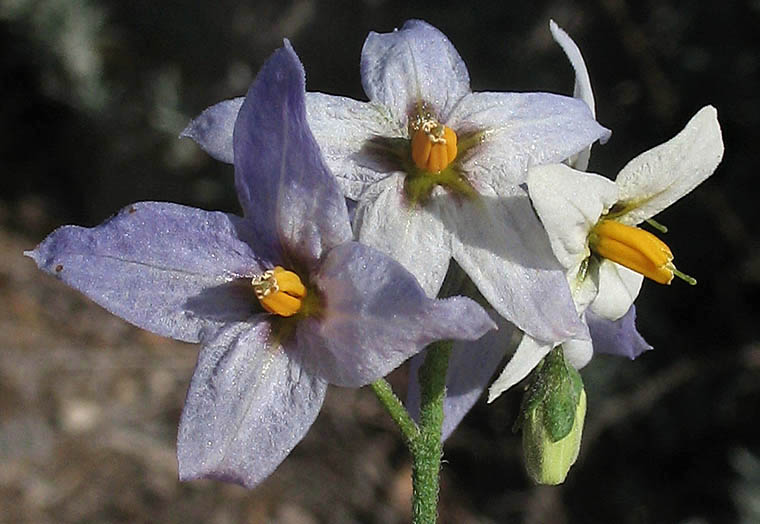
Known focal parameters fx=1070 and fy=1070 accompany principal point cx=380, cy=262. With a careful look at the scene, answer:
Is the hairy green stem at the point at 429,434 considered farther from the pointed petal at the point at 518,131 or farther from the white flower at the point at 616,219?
the pointed petal at the point at 518,131

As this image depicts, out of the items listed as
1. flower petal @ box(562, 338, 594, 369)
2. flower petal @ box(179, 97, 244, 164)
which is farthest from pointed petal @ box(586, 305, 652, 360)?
flower petal @ box(179, 97, 244, 164)

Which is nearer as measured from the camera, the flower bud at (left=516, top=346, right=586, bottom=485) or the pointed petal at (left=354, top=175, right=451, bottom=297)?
the pointed petal at (left=354, top=175, right=451, bottom=297)

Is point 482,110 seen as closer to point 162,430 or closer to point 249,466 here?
point 249,466

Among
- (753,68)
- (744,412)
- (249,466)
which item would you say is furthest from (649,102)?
(249,466)

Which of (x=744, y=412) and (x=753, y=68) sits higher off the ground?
(x=753, y=68)

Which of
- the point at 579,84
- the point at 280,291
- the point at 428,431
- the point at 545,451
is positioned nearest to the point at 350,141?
the point at 280,291

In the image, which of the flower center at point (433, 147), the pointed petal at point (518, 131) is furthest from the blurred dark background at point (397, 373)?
the flower center at point (433, 147)

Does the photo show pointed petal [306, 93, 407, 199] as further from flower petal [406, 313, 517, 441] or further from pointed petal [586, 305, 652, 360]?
pointed petal [586, 305, 652, 360]
